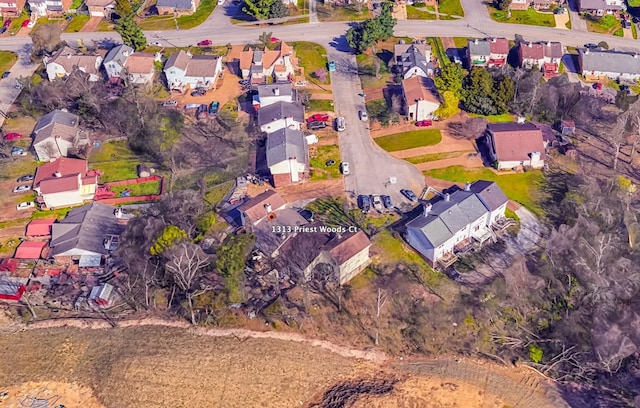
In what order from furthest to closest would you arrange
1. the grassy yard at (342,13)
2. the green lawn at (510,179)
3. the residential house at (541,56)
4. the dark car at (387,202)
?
the grassy yard at (342,13)
the residential house at (541,56)
the green lawn at (510,179)
the dark car at (387,202)

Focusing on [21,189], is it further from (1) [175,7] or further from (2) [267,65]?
(1) [175,7]

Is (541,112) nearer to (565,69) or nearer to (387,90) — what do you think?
(565,69)

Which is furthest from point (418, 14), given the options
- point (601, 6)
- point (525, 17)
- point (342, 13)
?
point (601, 6)

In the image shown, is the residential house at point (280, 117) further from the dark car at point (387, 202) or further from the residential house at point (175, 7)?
the residential house at point (175, 7)

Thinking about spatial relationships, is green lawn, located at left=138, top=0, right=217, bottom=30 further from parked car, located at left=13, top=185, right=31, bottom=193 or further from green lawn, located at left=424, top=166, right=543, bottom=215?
green lawn, located at left=424, top=166, right=543, bottom=215

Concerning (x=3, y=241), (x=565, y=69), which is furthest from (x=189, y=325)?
(x=565, y=69)

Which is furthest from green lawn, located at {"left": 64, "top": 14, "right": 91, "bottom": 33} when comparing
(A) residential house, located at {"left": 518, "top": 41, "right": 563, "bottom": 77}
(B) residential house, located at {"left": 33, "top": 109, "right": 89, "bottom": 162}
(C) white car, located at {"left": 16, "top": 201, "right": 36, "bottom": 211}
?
(A) residential house, located at {"left": 518, "top": 41, "right": 563, "bottom": 77}

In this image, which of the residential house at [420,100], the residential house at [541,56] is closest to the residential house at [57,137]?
the residential house at [420,100]
